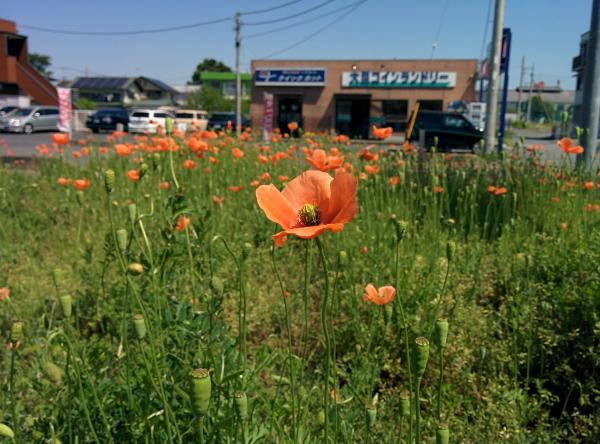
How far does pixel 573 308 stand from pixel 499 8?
674cm

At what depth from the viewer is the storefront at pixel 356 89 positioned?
75.9 ft

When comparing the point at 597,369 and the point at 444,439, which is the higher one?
the point at 444,439

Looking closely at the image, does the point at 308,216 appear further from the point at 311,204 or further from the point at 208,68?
the point at 208,68

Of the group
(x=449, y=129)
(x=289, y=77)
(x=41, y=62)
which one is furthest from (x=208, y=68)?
(x=449, y=129)

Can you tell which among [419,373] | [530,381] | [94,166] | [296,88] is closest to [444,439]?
[419,373]

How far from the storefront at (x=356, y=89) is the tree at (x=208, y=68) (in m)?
46.7

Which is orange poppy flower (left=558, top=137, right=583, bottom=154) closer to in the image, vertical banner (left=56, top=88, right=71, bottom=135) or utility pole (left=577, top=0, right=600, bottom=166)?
utility pole (left=577, top=0, right=600, bottom=166)

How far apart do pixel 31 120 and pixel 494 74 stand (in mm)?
18638

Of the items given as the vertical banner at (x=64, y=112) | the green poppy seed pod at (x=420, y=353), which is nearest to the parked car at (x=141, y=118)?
the vertical banner at (x=64, y=112)

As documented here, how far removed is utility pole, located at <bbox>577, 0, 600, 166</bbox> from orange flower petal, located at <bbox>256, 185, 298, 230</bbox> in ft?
12.2

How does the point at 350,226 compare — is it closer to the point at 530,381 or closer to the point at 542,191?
the point at 542,191

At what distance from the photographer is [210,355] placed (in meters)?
1.29

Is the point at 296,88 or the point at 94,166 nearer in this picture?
the point at 94,166

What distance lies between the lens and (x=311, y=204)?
40.9 inches
